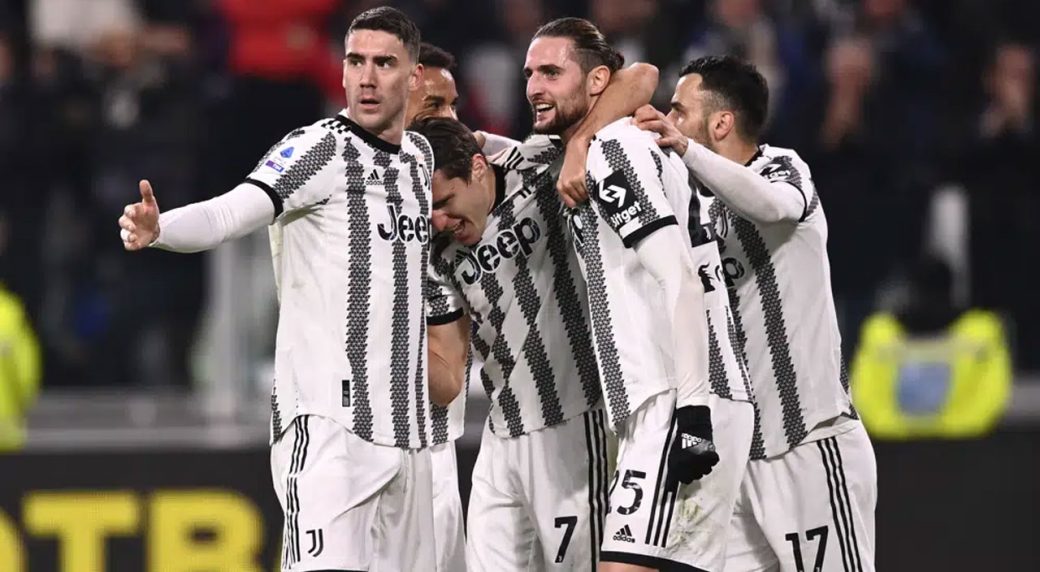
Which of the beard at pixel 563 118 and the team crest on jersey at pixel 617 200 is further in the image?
the beard at pixel 563 118

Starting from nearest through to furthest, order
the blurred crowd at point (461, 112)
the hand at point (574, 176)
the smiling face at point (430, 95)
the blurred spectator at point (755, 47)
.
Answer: the hand at point (574, 176), the smiling face at point (430, 95), the blurred crowd at point (461, 112), the blurred spectator at point (755, 47)

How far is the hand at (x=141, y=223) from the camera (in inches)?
216

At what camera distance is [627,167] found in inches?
242

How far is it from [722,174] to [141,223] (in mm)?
1898

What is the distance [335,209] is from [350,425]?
66cm

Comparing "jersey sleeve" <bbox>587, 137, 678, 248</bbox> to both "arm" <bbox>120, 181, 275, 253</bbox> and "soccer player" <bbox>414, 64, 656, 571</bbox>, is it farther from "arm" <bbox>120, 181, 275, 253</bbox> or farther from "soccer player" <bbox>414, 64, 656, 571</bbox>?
"arm" <bbox>120, 181, 275, 253</bbox>

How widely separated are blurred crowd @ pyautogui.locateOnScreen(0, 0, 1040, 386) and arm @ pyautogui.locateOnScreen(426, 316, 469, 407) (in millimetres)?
4081

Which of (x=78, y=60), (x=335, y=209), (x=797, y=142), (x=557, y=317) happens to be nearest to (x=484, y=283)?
(x=557, y=317)

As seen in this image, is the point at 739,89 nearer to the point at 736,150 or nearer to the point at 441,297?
the point at 736,150

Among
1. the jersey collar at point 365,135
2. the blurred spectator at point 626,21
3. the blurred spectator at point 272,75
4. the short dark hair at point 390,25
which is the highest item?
the blurred spectator at point 626,21

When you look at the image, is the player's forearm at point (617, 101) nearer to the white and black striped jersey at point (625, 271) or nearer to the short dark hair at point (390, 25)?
the white and black striped jersey at point (625, 271)

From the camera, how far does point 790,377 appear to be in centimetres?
687

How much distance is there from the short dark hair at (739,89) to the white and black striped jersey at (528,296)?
634 millimetres

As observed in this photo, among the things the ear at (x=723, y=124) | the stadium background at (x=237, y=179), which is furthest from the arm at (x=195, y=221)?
the stadium background at (x=237, y=179)
